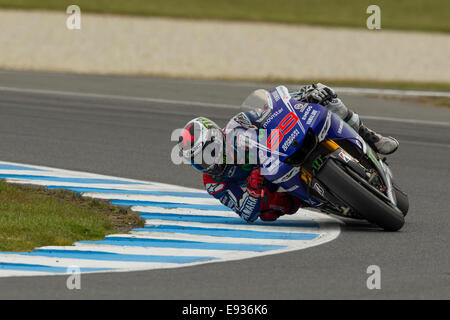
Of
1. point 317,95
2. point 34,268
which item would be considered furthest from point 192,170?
point 34,268

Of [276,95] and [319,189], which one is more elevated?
[276,95]

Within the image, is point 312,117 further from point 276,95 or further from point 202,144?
point 202,144

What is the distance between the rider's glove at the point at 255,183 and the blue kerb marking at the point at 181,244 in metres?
0.76

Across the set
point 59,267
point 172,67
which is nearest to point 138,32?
point 172,67

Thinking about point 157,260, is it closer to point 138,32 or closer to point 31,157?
point 31,157

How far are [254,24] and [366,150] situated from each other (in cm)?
2222

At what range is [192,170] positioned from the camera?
13438 mm

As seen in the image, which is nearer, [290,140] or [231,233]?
[290,140]

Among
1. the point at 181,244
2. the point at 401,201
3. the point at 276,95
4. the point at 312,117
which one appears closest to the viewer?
the point at 181,244

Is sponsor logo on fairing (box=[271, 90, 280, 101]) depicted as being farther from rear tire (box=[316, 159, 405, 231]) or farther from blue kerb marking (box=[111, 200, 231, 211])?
blue kerb marking (box=[111, 200, 231, 211])

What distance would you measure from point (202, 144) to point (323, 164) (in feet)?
3.61

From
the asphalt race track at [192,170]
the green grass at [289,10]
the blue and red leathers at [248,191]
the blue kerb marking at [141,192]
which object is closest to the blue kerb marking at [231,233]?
the blue and red leathers at [248,191]

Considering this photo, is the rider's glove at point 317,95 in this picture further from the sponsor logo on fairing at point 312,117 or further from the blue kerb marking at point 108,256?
the blue kerb marking at point 108,256

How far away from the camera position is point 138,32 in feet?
91.9
